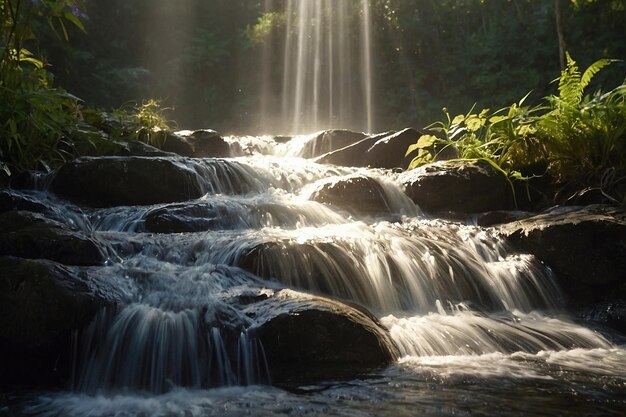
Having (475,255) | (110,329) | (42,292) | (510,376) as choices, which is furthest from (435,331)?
(42,292)

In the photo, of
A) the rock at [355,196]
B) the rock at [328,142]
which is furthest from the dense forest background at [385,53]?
the rock at [355,196]

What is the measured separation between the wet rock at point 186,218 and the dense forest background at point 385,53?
9360mm

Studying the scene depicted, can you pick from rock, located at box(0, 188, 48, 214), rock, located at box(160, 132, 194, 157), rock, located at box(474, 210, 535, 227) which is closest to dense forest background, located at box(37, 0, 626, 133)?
rock, located at box(160, 132, 194, 157)

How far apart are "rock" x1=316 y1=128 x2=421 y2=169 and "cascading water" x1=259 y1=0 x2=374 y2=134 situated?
11.0 metres

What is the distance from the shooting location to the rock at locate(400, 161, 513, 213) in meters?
6.34

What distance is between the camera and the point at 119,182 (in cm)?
598

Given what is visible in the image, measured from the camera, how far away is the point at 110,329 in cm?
319

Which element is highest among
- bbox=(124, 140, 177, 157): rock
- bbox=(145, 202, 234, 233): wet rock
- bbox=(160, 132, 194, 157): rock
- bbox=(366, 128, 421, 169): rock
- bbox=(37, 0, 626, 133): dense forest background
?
bbox=(37, 0, 626, 133): dense forest background

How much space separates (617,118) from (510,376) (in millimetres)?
3932

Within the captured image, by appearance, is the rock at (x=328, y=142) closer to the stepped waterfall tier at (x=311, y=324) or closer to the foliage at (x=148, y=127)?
the foliage at (x=148, y=127)

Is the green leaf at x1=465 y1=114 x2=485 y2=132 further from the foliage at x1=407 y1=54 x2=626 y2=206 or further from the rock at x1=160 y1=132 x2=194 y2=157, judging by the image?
the rock at x1=160 y1=132 x2=194 y2=157

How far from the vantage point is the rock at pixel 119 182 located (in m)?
5.88

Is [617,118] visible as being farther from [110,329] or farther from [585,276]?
[110,329]

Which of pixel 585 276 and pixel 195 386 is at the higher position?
pixel 585 276
